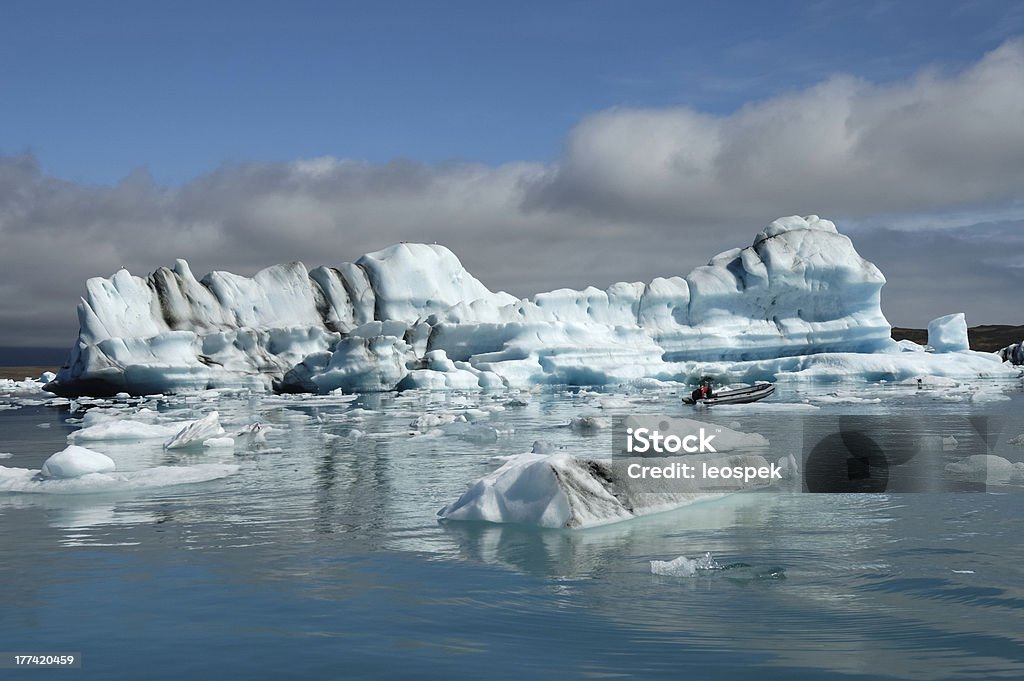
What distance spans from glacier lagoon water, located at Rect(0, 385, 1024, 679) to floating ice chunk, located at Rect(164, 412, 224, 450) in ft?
15.6

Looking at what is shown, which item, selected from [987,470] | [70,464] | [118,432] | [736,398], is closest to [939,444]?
[987,470]

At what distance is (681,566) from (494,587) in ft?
4.16

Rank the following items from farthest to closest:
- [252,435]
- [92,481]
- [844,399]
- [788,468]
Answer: [844,399] → [252,435] → [788,468] → [92,481]

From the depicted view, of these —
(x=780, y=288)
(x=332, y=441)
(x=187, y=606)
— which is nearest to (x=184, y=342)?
(x=332, y=441)

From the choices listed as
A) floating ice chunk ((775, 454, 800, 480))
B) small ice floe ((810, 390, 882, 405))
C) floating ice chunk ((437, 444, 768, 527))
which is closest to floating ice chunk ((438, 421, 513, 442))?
floating ice chunk ((775, 454, 800, 480))

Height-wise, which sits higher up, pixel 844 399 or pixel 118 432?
pixel 844 399

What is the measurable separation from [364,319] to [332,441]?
2956 centimetres

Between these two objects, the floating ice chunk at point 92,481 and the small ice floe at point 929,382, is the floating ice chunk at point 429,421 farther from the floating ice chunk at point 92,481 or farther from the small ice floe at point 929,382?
the small ice floe at point 929,382

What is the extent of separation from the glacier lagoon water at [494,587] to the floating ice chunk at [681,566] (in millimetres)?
95

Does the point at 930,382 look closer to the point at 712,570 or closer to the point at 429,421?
the point at 429,421

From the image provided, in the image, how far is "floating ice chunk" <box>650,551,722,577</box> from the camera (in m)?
5.59

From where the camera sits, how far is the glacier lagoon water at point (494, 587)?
13.4 feet

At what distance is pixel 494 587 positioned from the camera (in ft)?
17.7

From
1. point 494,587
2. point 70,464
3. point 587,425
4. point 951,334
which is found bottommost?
point 494,587
